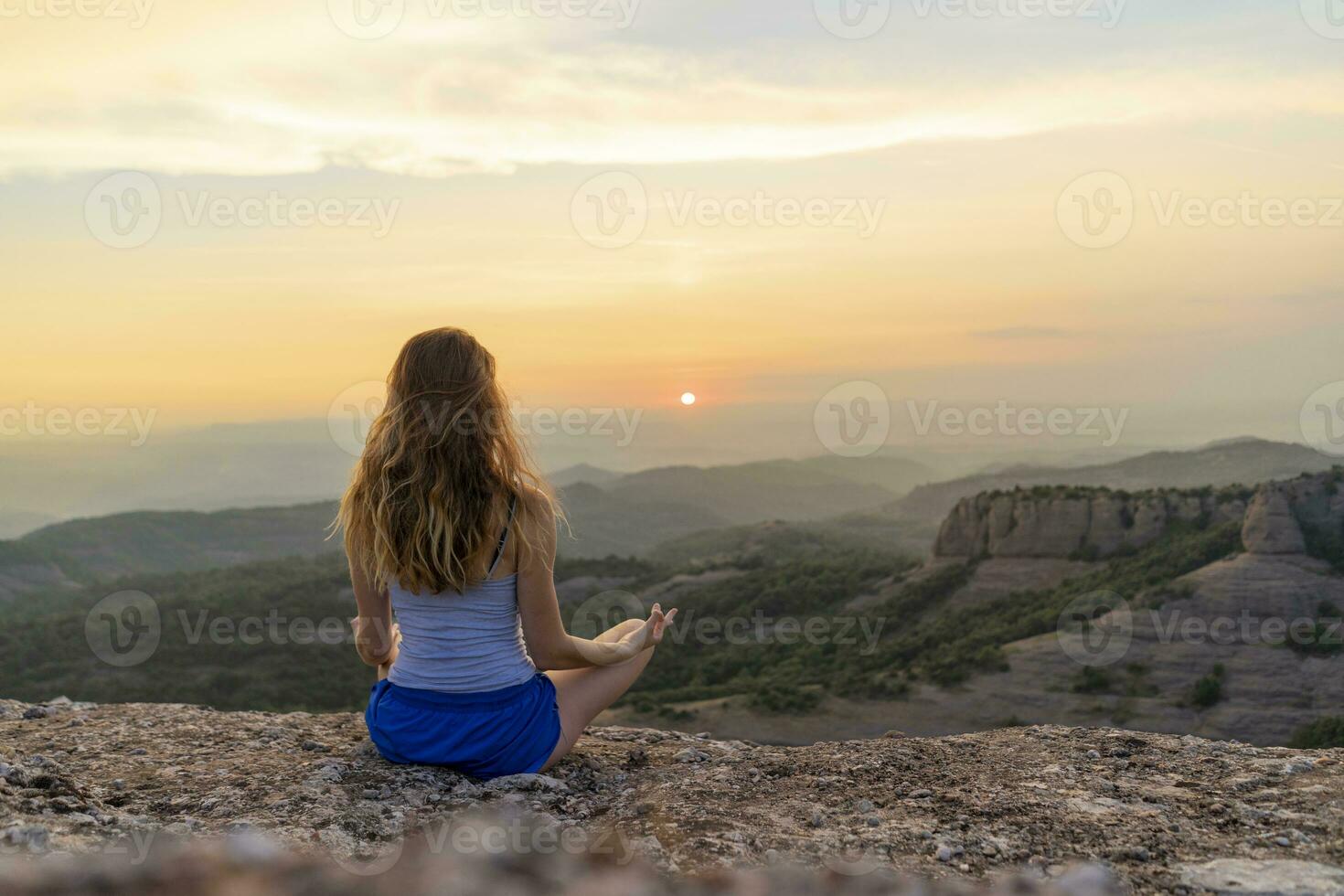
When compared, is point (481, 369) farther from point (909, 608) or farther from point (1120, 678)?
point (909, 608)

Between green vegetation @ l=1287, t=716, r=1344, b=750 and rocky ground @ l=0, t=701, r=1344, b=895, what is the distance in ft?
49.6

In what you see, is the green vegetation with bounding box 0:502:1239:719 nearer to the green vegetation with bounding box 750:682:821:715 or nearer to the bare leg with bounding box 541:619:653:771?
the green vegetation with bounding box 750:682:821:715

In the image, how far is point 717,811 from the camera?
4.20m

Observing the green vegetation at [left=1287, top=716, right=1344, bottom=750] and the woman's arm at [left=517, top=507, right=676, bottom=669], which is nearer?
the woman's arm at [left=517, top=507, right=676, bottom=669]

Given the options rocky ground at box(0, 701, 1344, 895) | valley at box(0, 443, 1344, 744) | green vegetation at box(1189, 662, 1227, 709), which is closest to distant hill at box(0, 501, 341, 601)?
valley at box(0, 443, 1344, 744)

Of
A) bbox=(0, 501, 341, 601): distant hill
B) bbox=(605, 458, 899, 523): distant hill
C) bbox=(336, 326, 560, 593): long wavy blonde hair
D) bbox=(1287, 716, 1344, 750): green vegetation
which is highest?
bbox=(336, 326, 560, 593): long wavy blonde hair

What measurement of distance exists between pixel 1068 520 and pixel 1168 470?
54110mm

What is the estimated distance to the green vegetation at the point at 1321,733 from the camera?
17.0 meters

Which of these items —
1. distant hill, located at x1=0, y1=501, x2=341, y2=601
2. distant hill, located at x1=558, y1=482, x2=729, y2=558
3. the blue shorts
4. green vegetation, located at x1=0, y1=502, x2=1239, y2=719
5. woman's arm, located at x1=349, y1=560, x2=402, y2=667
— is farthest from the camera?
distant hill, located at x1=558, y1=482, x2=729, y2=558

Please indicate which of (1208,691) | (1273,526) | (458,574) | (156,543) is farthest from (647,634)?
(156,543)

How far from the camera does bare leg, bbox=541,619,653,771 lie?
4.81 m

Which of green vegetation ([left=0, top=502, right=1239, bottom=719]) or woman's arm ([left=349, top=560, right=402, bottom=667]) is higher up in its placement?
woman's arm ([left=349, top=560, right=402, bottom=667])

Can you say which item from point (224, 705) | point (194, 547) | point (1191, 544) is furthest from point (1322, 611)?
point (194, 547)

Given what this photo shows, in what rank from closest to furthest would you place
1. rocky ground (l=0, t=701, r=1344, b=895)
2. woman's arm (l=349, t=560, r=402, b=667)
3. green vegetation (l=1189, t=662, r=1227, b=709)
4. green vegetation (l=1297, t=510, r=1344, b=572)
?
rocky ground (l=0, t=701, r=1344, b=895)
woman's arm (l=349, t=560, r=402, b=667)
green vegetation (l=1189, t=662, r=1227, b=709)
green vegetation (l=1297, t=510, r=1344, b=572)
